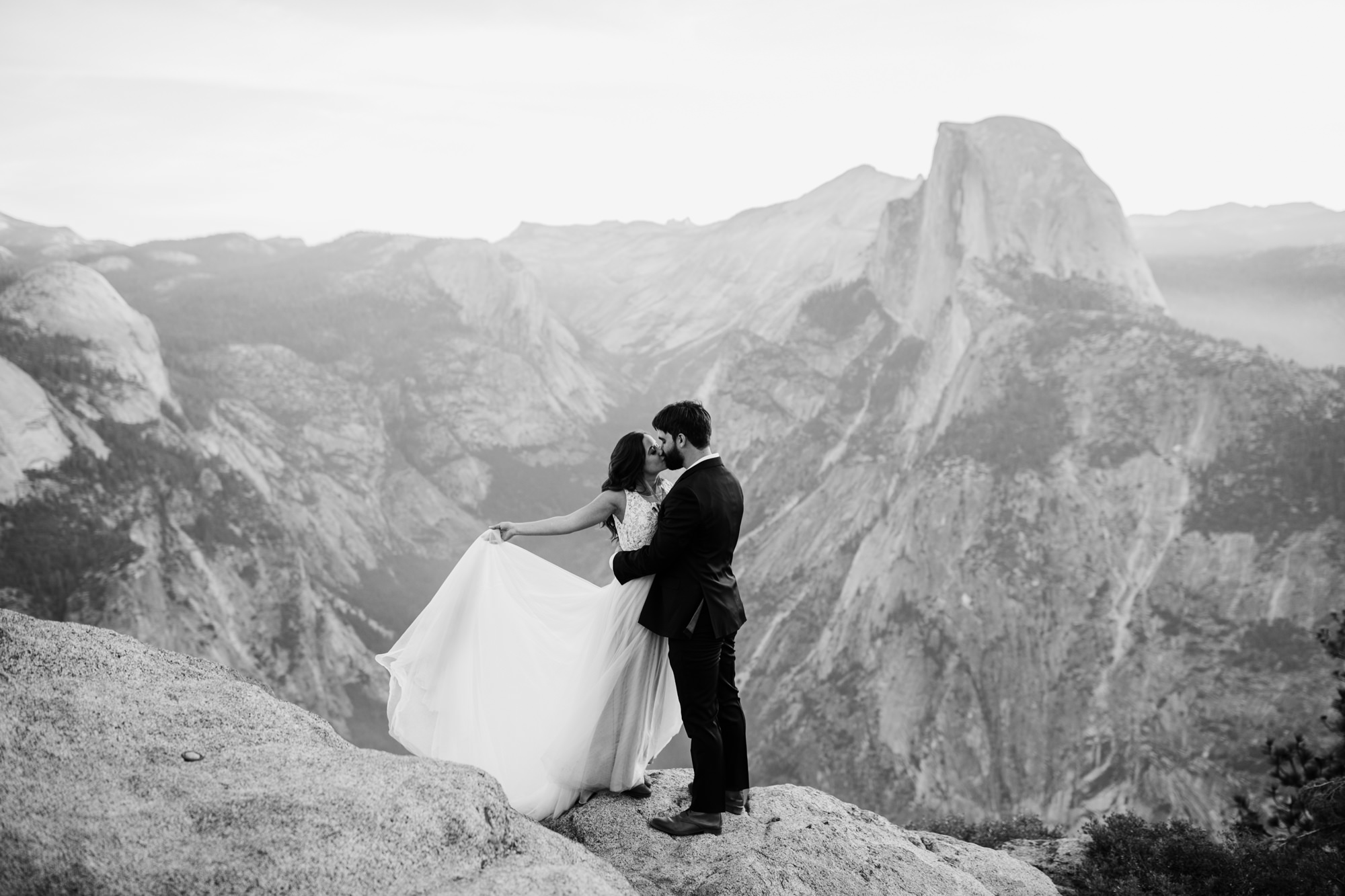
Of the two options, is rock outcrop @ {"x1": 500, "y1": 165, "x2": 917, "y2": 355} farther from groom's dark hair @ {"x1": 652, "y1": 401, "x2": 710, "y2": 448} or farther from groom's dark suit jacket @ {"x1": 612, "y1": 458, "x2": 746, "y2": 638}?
groom's dark suit jacket @ {"x1": 612, "y1": 458, "x2": 746, "y2": 638}

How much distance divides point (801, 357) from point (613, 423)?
904 inches

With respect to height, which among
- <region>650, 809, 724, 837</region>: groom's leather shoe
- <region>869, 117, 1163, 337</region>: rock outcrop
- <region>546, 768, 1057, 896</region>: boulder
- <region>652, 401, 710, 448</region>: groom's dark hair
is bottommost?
<region>546, 768, 1057, 896</region>: boulder

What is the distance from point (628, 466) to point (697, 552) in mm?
822

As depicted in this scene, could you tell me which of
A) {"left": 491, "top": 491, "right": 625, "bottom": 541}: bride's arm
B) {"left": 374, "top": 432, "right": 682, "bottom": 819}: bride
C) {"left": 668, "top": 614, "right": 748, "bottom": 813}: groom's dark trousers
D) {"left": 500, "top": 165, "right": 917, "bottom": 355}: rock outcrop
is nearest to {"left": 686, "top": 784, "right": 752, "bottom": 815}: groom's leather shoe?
{"left": 668, "top": 614, "right": 748, "bottom": 813}: groom's dark trousers

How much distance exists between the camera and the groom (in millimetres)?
5559

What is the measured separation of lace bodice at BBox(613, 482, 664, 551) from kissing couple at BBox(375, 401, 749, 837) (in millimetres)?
11

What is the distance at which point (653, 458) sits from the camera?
19.6 feet

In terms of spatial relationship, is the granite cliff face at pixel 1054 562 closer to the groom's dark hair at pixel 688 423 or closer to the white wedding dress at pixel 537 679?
the white wedding dress at pixel 537 679

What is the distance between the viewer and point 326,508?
4897 centimetres

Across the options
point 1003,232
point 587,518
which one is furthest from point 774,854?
point 1003,232

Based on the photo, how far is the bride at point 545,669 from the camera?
20.0 ft

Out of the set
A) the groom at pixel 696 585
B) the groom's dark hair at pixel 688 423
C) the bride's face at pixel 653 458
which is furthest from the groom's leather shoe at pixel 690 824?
the groom's dark hair at pixel 688 423

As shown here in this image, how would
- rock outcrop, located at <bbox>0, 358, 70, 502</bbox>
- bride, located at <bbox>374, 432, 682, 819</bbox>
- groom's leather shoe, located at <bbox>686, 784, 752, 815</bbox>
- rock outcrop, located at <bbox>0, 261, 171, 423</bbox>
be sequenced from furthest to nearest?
rock outcrop, located at <bbox>0, 261, 171, 423</bbox> → rock outcrop, located at <bbox>0, 358, 70, 502</bbox> → groom's leather shoe, located at <bbox>686, 784, 752, 815</bbox> → bride, located at <bbox>374, 432, 682, 819</bbox>

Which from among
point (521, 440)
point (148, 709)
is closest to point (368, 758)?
point (148, 709)
